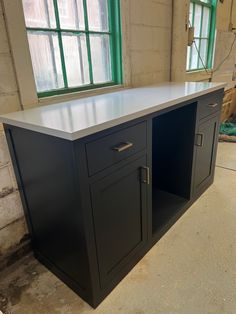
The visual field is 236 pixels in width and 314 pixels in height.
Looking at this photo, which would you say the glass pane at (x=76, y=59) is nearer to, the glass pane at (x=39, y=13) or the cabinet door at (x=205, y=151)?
the glass pane at (x=39, y=13)

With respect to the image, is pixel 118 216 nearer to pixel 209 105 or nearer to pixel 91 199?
pixel 91 199

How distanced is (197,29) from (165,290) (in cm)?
314

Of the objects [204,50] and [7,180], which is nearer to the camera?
[7,180]

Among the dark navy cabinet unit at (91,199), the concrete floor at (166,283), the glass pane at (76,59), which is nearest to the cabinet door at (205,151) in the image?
the dark navy cabinet unit at (91,199)

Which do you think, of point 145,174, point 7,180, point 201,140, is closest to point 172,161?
point 201,140

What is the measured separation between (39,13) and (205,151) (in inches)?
60.8

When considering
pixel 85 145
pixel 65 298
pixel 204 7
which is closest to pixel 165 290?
pixel 65 298

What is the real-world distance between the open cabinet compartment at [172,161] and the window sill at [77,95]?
1.39 ft

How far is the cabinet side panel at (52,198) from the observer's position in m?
0.94

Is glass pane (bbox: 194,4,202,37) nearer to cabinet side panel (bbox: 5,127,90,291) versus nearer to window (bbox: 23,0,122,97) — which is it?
window (bbox: 23,0,122,97)

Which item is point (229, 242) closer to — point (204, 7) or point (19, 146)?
point (19, 146)

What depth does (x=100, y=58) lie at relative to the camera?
5.80 ft

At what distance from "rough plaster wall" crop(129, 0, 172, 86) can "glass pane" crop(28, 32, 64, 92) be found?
704 millimetres

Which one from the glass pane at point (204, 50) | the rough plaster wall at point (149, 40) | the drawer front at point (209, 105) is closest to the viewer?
the drawer front at point (209, 105)
